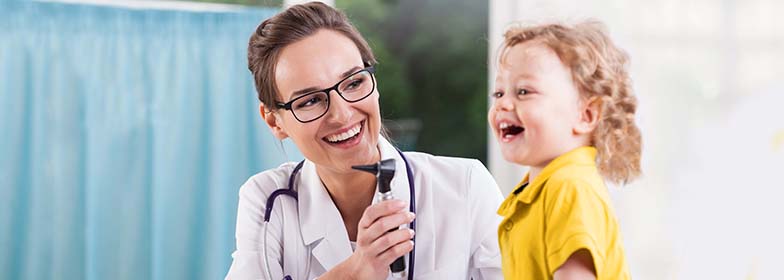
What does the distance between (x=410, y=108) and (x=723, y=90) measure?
282cm

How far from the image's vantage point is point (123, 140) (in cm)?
226

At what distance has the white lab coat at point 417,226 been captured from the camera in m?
1.35

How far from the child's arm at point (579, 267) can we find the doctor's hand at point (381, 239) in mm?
312

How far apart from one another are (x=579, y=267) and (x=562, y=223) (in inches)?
1.9

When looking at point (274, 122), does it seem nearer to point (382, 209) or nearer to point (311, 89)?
point (311, 89)

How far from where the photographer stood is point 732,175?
173 cm

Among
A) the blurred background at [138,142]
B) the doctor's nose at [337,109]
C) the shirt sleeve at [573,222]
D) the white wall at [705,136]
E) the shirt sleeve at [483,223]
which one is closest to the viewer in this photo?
the shirt sleeve at [573,222]

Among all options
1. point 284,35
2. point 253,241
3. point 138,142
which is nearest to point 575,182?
point 284,35

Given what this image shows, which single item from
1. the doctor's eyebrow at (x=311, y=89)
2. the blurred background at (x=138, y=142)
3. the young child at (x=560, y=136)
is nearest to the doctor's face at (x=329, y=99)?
the doctor's eyebrow at (x=311, y=89)

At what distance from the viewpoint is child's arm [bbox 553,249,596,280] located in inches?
32.3

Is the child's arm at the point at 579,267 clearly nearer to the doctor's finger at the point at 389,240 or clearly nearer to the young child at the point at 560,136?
the young child at the point at 560,136

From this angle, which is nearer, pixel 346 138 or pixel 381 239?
pixel 381 239

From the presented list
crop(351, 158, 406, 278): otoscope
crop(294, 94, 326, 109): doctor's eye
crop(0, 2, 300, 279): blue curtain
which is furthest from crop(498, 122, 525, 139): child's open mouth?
crop(0, 2, 300, 279): blue curtain

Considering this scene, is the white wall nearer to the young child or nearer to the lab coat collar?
the lab coat collar
